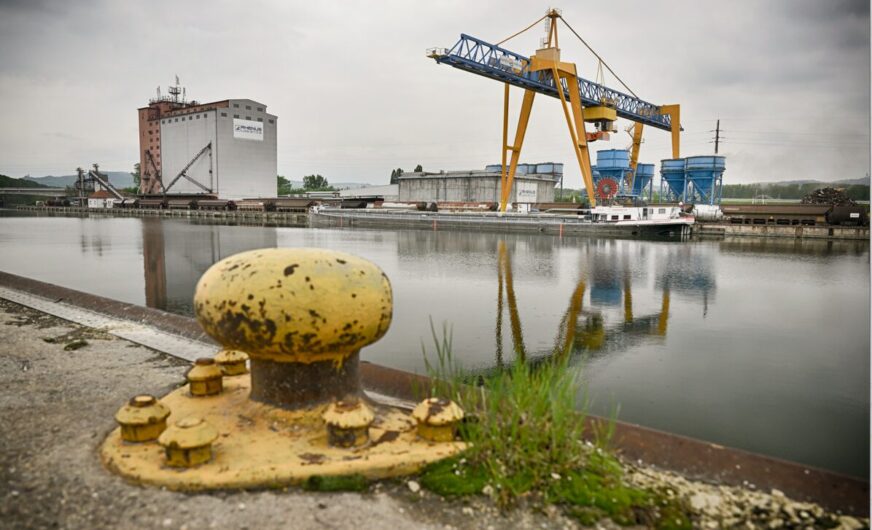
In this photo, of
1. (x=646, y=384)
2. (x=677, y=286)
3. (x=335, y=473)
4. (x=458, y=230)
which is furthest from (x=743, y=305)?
(x=458, y=230)

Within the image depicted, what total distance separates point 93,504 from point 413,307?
6.28 m

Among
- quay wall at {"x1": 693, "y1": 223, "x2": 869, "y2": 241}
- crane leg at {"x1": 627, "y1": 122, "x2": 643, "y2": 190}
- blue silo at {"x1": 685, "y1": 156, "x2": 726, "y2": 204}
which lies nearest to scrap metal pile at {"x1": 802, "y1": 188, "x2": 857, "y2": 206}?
quay wall at {"x1": 693, "y1": 223, "x2": 869, "y2": 241}

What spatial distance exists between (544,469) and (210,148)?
198 ft

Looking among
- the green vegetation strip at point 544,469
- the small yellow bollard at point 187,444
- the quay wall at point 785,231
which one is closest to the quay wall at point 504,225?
the quay wall at point 785,231

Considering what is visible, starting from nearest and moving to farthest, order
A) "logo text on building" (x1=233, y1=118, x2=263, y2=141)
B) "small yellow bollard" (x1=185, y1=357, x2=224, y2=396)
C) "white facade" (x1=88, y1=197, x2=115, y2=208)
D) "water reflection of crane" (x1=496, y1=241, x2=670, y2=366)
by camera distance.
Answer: "small yellow bollard" (x1=185, y1=357, x2=224, y2=396) < "water reflection of crane" (x1=496, y1=241, x2=670, y2=366) < "logo text on building" (x1=233, y1=118, x2=263, y2=141) < "white facade" (x1=88, y1=197, x2=115, y2=208)

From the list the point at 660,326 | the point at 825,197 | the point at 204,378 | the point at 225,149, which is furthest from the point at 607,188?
the point at 204,378

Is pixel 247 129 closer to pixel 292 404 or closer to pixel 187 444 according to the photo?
pixel 292 404

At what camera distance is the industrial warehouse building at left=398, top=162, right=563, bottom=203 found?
44.6m

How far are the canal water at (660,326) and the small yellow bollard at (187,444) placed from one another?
2.68m

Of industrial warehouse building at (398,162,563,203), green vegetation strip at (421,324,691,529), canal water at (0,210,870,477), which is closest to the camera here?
green vegetation strip at (421,324,691,529)

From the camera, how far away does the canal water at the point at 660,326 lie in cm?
395

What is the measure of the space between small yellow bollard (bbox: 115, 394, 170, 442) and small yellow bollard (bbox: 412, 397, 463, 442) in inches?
42.3

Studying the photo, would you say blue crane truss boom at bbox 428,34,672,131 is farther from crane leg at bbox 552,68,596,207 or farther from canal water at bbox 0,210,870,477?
canal water at bbox 0,210,870,477

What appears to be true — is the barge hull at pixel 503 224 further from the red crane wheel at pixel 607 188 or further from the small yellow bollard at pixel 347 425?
the small yellow bollard at pixel 347 425
